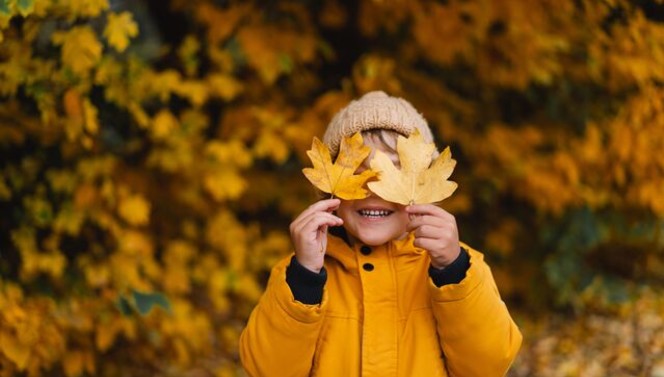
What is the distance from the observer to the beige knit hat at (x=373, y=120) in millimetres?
2070

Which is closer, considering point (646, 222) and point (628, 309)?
point (646, 222)

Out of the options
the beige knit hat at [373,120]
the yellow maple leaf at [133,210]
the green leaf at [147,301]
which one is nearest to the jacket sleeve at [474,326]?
the beige knit hat at [373,120]

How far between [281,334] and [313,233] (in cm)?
27

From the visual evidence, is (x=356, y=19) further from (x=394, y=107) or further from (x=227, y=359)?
(x=394, y=107)

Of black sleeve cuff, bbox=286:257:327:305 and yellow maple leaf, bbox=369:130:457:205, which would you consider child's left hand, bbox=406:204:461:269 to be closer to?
yellow maple leaf, bbox=369:130:457:205

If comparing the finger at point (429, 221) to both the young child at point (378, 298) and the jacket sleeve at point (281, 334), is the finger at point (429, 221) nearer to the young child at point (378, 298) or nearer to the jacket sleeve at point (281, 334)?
the young child at point (378, 298)

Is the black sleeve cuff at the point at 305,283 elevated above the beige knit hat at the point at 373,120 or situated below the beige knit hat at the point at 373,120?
below

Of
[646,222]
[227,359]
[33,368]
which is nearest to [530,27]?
[646,222]

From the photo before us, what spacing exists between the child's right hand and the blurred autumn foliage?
140cm

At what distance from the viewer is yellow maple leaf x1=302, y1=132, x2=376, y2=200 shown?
193 cm

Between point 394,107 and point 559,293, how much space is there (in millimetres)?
3304

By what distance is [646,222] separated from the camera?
482 centimetres

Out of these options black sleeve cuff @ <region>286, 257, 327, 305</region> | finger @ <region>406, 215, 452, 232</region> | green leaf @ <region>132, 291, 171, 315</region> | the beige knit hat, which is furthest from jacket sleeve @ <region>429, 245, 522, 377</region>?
green leaf @ <region>132, 291, 171, 315</region>

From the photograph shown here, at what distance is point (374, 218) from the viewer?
2018 mm
